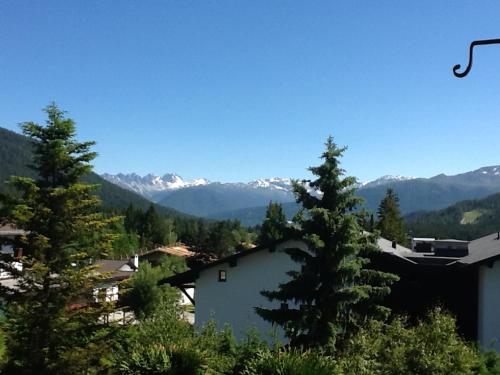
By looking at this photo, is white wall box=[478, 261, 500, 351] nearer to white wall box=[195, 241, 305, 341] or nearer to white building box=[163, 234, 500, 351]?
white building box=[163, 234, 500, 351]

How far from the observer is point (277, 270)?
24516 millimetres

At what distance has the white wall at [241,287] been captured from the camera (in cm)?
2448

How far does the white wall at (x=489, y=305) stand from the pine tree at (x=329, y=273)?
5.94 metres

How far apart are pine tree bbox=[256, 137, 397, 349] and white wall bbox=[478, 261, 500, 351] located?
5939mm

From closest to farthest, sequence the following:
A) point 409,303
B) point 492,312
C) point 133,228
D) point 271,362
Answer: point 271,362, point 492,312, point 409,303, point 133,228

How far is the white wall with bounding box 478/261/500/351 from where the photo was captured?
2136cm

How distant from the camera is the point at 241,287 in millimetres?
25000

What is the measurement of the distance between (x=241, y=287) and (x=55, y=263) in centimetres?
1011

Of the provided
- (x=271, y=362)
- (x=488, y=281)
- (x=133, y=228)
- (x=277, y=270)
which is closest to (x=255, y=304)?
(x=277, y=270)

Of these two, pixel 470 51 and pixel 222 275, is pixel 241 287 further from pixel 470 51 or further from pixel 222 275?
pixel 470 51

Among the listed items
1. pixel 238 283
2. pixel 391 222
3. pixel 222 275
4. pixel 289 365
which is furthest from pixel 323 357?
pixel 391 222

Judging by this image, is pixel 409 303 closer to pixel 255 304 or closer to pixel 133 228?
pixel 255 304

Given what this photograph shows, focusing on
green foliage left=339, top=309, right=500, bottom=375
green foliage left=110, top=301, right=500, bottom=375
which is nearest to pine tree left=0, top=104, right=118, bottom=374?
green foliage left=110, top=301, right=500, bottom=375

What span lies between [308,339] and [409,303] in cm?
896
